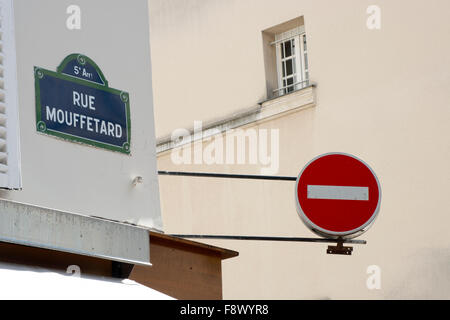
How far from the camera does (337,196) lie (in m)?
8.32

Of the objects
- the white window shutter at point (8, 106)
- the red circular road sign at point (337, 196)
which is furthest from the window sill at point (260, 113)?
the white window shutter at point (8, 106)

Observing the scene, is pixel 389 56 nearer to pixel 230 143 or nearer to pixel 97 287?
pixel 230 143

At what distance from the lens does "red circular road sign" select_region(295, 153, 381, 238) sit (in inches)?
324

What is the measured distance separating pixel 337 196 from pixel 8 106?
275 cm

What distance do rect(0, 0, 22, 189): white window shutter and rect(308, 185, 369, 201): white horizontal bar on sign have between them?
2.57 metres

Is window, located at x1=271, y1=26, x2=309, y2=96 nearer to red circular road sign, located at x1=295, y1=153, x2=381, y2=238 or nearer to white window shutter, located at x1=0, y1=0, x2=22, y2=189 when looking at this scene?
red circular road sign, located at x1=295, y1=153, x2=381, y2=238

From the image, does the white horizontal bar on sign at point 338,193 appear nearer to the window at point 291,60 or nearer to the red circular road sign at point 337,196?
the red circular road sign at point 337,196

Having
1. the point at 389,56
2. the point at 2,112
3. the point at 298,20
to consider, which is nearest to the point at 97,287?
the point at 2,112

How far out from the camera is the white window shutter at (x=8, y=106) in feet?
21.9

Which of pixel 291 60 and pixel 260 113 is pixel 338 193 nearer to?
pixel 260 113

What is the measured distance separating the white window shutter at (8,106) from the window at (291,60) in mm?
9005

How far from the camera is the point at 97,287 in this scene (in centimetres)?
670

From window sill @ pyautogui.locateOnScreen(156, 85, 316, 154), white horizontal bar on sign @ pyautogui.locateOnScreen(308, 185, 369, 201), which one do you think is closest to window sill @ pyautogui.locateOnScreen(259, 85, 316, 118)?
window sill @ pyautogui.locateOnScreen(156, 85, 316, 154)

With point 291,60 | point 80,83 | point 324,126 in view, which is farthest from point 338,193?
point 291,60
